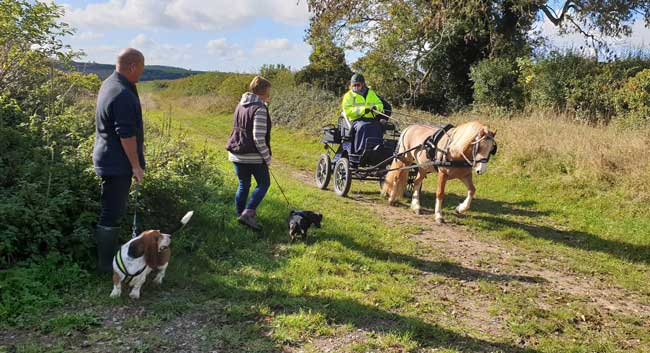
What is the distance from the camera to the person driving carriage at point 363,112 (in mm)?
8719

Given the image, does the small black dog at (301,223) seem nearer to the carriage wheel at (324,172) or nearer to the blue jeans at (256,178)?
the blue jeans at (256,178)

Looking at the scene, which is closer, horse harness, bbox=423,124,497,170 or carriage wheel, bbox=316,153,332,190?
horse harness, bbox=423,124,497,170

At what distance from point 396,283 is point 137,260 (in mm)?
2679

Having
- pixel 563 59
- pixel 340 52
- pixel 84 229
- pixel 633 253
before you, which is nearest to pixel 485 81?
pixel 563 59

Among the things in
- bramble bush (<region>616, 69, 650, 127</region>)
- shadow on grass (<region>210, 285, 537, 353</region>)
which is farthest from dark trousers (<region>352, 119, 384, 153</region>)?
bramble bush (<region>616, 69, 650, 127</region>)

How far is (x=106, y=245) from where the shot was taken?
461 centimetres

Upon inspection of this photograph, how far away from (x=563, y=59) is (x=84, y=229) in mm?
14646

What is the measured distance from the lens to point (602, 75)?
13.5 meters

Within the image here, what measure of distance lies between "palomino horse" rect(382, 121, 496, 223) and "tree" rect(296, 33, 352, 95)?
14.1 metres

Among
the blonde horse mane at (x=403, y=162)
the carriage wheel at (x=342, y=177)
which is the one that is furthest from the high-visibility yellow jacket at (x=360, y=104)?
the carriage wheel at (x=342, y=177)

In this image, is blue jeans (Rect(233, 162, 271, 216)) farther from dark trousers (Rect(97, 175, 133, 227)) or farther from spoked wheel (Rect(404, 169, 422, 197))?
spoked wheel (Rect(404, 169, 422, 197))

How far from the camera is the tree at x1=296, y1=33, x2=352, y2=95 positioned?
22.5m

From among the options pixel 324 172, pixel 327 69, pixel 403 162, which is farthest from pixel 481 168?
pixel 327 69

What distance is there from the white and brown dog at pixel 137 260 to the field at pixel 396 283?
159mm
